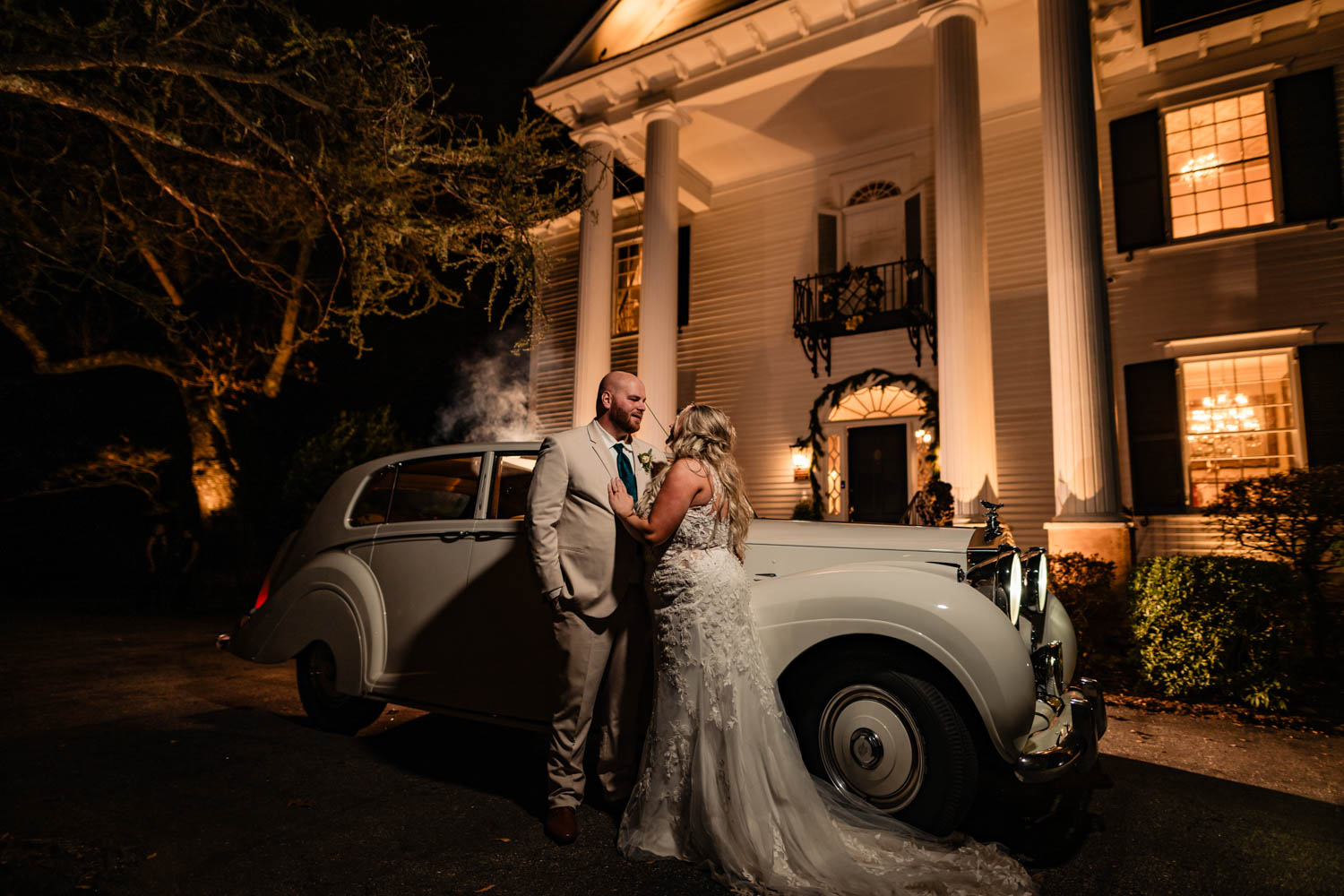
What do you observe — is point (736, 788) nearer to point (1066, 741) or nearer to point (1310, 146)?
point (1066, 741)

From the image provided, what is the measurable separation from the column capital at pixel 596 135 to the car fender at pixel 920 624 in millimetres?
11075

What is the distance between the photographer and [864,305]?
12.2 metres

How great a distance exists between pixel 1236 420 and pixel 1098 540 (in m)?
3.51

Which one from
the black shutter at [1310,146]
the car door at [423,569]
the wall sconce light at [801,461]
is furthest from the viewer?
the wall sconce light at [801,461]

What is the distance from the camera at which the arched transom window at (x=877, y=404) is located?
11.9 meters

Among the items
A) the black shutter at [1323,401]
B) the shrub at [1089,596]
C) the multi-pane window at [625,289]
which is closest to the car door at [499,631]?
the shrub at [1089,596]

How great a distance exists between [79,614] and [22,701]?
24.7 ft

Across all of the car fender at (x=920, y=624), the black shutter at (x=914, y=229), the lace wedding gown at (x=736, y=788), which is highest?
the black shutter at (x=914, y=229)

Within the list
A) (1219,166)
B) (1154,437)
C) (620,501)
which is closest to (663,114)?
(1219,166)

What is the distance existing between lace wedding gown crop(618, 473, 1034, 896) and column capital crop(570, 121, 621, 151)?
10.9m

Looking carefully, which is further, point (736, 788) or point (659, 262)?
point (659, 262)

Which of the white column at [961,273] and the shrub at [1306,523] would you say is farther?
the white column at [961,273]

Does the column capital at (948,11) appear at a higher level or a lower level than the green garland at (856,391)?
higher

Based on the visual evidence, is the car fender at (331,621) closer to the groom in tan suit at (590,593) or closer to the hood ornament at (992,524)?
the groom in tan suit at (590,593)
